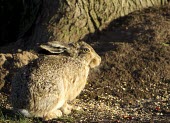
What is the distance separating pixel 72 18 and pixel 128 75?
164cm

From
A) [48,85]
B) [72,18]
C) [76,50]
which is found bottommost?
[48,85]

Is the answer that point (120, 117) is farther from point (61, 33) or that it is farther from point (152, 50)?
point (61, 33)

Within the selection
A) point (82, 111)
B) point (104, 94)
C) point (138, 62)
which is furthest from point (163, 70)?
point (82, 111)

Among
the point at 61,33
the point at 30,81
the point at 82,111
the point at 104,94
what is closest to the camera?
the point at 30,81

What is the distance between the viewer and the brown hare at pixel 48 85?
6.12 meters

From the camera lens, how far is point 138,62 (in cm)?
773

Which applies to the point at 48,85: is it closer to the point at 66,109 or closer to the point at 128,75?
the point at 66,109

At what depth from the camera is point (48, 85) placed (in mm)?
6148

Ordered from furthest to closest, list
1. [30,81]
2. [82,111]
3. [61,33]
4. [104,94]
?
[61,33] < [104,94] < [82,111] < [30,81]

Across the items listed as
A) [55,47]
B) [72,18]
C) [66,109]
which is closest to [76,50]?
[55,47]

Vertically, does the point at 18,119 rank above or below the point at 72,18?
below

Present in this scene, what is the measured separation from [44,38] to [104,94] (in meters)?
1.90

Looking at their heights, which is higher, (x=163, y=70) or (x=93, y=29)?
(x=93, y=29)

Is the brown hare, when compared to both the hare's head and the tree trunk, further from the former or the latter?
the tree trunk
